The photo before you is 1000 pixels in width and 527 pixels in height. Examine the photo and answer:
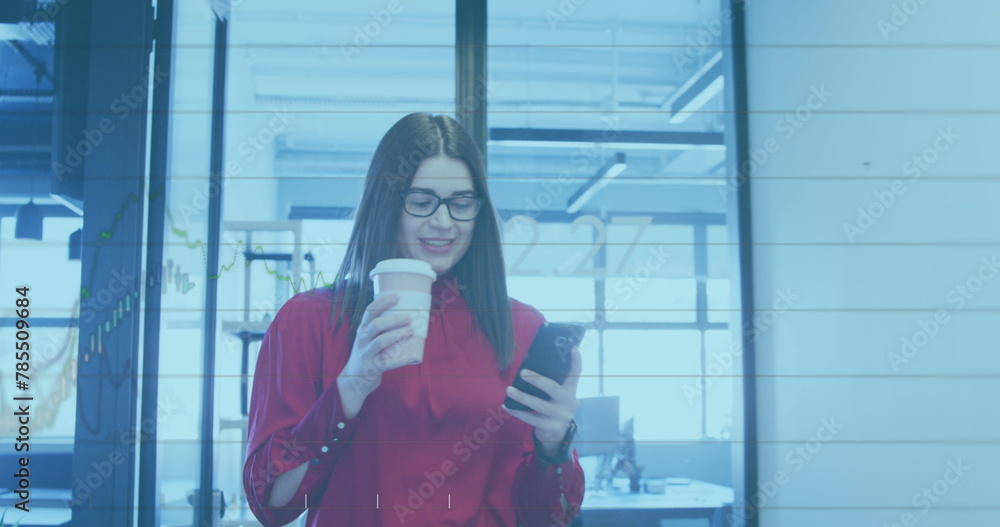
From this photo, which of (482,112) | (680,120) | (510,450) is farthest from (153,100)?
(680,120)

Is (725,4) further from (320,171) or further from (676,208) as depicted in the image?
(320,171)

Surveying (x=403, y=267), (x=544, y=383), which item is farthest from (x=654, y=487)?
(x=403, y=267)

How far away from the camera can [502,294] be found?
54.9 inches

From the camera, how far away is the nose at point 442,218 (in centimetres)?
136

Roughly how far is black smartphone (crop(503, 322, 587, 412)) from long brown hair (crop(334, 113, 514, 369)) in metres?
0.17

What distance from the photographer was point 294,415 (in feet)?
4.26

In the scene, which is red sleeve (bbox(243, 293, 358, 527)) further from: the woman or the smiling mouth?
the smiling mouth

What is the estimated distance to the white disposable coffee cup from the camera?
1.08 metres

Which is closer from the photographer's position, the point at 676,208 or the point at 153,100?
the point at 153,100

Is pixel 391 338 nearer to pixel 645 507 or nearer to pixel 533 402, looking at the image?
pixel 533 402

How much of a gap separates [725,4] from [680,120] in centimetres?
66

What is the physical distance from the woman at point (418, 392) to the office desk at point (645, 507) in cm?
94

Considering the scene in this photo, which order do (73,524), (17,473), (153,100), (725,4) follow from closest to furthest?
(17,473), (73,524), (153,100), (725,4)

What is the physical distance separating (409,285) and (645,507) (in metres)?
1.43
